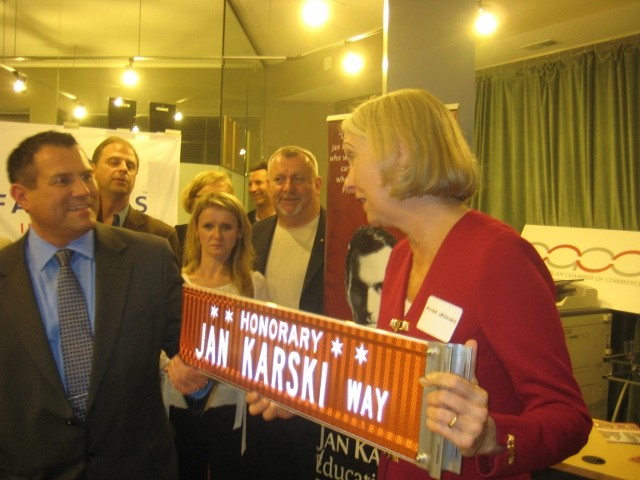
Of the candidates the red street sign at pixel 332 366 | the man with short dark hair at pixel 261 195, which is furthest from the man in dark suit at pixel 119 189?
the red street sign at pixel 332 366

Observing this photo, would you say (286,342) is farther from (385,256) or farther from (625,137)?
(625,137)

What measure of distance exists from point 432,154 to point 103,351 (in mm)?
1160

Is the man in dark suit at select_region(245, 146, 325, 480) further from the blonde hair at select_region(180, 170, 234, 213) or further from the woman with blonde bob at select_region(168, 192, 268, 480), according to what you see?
the blonde hair at select_region(180, 170, 234, 213)

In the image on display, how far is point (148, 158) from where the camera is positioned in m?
4.26

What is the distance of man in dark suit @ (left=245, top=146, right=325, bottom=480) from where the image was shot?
2977 mm

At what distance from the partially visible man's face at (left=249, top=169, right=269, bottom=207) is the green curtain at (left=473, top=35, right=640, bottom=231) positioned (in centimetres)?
318

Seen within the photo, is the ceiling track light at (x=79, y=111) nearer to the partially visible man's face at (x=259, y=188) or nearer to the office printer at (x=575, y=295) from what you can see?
the partially visible man's face at (x=259, y=188)

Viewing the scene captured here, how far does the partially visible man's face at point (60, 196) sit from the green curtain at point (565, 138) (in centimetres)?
523

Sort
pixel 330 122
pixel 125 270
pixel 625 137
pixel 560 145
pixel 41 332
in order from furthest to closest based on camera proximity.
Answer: pixel 560 145, pixel 625 137, pixel 330 122, pixel 125 270, pixel 41 332

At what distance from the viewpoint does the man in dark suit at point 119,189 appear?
343 cm

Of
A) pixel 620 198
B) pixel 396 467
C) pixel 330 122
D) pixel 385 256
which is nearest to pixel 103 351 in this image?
pixel 396 467

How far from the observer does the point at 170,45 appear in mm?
7797

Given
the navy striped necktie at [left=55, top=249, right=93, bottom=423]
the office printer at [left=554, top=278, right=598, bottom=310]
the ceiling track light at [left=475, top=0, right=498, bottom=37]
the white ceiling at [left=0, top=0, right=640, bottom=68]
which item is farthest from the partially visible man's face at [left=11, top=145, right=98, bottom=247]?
the white ceiling at [left=0, top=0, right=640, bottom=68]

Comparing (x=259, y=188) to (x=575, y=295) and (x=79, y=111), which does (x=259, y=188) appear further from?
(x=79, y=111)
